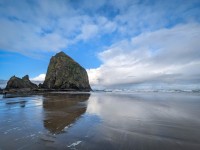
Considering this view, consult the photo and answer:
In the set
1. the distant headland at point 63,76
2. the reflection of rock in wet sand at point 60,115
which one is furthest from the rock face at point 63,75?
the reflection of rock in wet sand at point 60,115

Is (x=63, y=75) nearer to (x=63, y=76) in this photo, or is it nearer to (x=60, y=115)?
(x=63, y=76)

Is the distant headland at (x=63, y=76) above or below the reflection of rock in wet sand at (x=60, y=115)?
above

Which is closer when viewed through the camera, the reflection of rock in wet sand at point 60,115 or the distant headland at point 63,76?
the reflection of rock in wet sand at point 60,115

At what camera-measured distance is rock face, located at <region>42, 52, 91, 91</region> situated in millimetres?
88625

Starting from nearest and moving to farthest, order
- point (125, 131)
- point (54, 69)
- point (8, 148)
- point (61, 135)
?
point (8, 148) → point (61, 135) → point (125, 131) → point (54, 69)

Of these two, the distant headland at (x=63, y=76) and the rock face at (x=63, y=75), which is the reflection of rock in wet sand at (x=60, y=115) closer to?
the distant headland at (x=63, y=76)

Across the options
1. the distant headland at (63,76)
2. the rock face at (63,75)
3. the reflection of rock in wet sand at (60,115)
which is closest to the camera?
the reflection of rock in wet sand at (60,115)

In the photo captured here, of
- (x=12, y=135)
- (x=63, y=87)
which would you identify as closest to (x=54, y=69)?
(x=63, y=87)

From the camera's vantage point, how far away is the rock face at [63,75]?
88625 millimetres

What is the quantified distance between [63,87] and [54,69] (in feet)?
44.2

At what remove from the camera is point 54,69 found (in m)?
94.4

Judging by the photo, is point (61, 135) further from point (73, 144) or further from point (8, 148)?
point (8, 148)

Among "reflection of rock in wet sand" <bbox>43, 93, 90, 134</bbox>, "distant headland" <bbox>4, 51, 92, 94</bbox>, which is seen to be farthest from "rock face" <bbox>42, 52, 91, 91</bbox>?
"reflection of rock in wet sand" <bbox>43, 93, 90, 134</bbox>

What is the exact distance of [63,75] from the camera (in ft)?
299
